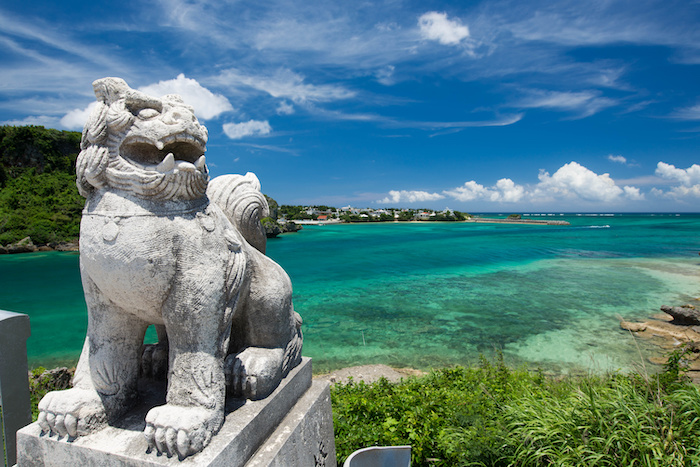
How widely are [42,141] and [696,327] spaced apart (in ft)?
154

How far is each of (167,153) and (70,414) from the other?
127cm

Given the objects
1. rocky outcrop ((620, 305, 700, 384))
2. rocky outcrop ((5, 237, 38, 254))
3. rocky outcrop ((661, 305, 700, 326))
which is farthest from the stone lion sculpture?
rocky outcrop ((5, 237, 38, 254))

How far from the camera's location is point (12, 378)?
229 cm

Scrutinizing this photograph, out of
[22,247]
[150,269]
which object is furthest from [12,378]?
[22,247]

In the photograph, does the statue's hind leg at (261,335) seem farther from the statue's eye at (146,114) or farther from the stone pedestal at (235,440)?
the statue's eye at (146,114)

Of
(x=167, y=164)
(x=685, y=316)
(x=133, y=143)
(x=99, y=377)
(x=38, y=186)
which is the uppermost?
(x=38, y=186)

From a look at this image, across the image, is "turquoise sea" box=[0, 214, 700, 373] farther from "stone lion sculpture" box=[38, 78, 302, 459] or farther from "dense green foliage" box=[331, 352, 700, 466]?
"stone lion sculpture" box=[38, 78, 302, 459]

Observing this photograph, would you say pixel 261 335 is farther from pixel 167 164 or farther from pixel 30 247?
pixel 30 247

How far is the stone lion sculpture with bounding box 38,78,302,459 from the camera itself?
166 centimetres

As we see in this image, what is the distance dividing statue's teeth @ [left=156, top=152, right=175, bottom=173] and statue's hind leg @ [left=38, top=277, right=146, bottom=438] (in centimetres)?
66

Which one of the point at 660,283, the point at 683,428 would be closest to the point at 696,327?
the point at 660,283

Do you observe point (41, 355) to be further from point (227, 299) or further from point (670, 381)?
point (670, 381)

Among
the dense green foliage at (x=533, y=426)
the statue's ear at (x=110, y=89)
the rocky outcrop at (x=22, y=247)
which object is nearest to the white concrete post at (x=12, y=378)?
the statue's ear at (x=110, y=89)

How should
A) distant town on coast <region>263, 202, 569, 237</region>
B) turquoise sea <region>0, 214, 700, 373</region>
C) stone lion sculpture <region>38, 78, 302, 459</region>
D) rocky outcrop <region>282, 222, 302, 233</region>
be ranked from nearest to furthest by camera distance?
stone lion sculpture <region>38, 78, 302, 459</region> → turquoise sea <region>0, 214, 700, 373</region> → rocky outcrop <region>282, 222, 302, 233</region> → distant town on coast <region>263, 202, 569, 237</region>
